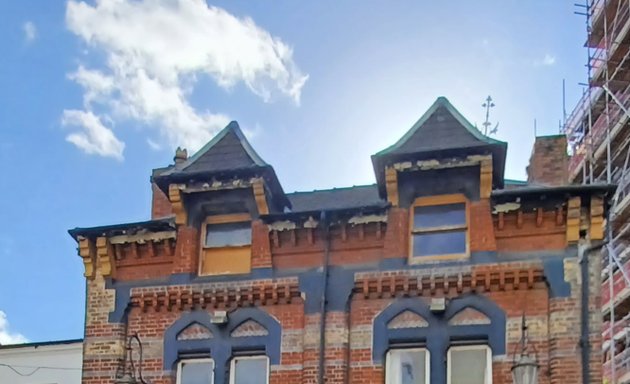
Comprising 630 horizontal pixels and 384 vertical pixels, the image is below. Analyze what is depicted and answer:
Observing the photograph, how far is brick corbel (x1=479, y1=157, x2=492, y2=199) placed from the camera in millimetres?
18266

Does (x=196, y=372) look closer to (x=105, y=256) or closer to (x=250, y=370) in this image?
(x=250, y=370)

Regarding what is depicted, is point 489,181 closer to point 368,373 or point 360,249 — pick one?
point 360,249

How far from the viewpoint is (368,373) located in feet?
59.3

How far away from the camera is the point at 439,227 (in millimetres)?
18797

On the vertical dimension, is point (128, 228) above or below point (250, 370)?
above

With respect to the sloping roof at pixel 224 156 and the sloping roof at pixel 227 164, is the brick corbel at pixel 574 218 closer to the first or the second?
the sloping roof at pixel 227 164

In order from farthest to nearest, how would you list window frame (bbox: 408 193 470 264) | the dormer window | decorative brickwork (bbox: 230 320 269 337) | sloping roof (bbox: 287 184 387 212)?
sloping roof (bbox: 287 184 387 212) → the dormer window → decorative brickwork (bbox: 230 320 269 337) → window frame (bbox: 408 193 470 264)

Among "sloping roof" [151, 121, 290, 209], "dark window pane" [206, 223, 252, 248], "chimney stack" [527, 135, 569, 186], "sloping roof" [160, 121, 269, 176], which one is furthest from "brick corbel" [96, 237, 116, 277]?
"chimney stack" [527, 135, 569, 186]

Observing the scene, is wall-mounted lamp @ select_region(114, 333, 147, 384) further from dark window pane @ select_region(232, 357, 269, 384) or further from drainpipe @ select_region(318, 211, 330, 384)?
drainpipe @ select_region(318, 211, 330, 384)

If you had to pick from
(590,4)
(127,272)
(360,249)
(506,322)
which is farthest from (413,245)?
(590,4)

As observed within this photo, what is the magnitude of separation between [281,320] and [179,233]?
3050mm

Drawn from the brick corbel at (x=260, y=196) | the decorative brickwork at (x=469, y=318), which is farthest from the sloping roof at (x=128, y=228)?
the decorative brickwork at (x=469, y=318)

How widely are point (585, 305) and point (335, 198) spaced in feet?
21.5

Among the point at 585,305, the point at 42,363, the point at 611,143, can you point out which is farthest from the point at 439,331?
the point at 611,143
